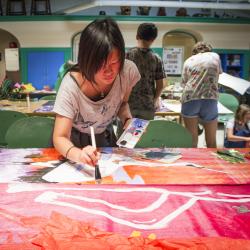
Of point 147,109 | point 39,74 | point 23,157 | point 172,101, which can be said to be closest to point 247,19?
point 172,101

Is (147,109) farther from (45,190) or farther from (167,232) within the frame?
(167,232)

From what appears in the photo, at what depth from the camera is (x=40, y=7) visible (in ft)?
26.0

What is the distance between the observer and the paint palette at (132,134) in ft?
6.06

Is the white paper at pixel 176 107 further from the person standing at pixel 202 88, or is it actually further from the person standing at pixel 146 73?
the person standing at pixel 146 73

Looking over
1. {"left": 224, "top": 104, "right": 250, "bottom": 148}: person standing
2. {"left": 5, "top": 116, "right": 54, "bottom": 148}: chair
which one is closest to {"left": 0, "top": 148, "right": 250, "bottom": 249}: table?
{"left": 5, "top": 116, "right": 54, "bottom": 148}: chair

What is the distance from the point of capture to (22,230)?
1101 millimetres

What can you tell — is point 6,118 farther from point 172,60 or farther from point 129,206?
point 172,60

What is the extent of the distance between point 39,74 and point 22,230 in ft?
23.2

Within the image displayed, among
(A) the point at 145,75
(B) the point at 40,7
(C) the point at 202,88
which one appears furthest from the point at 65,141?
(B) the point at 40,7

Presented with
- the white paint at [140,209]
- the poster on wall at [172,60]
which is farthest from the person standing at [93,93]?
the poster on wall at [172,60]

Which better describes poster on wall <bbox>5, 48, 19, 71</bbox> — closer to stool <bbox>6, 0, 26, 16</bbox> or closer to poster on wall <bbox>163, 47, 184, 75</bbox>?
stool <bbox>6, 0, 26, 16</bbox>

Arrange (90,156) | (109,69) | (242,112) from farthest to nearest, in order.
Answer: (242,112)
(109,69)
(90,156)

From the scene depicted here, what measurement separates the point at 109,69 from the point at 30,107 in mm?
2798

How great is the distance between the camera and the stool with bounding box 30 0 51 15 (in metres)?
7.75
